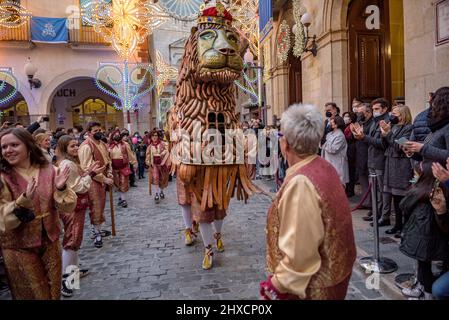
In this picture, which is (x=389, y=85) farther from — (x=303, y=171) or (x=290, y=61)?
(x=303, y=171)

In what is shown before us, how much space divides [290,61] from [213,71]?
31.1 feet

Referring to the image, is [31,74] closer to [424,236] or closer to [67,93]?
[67,93]

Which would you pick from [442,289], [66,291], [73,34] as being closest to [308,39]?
[442,289]

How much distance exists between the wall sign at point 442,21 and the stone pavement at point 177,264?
9.64 ft

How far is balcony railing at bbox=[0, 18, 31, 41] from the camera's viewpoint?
611 inches

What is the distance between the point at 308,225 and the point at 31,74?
16810mm

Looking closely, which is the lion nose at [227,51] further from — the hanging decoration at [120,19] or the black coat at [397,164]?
the hanging decoration at [120,19]

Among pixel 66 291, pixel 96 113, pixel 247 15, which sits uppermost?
pixel 247 15

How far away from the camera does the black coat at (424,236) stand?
9.36 feet

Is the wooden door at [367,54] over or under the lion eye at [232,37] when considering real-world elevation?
over

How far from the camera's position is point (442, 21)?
4699 millimetres

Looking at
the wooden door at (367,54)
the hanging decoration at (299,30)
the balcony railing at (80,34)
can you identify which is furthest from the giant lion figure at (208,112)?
the balcony railing at (80,34)

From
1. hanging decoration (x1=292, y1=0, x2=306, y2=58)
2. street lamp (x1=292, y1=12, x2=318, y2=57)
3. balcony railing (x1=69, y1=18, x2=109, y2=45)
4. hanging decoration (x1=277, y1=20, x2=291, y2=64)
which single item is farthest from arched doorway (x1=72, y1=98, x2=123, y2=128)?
street lamp (x1=292, y1=12, x2=318, y2=57)
